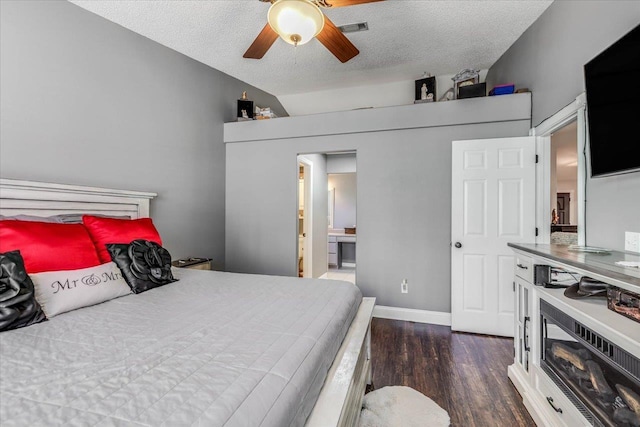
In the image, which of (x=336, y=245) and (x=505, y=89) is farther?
(x=336, y=245)

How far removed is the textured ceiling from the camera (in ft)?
8.87

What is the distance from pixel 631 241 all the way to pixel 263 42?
2803mm

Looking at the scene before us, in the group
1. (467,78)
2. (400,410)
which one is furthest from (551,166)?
(400,410)

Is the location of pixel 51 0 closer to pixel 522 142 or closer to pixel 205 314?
pixel 205 314

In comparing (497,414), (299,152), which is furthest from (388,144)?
(497,414)

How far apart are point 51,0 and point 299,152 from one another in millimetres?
2583

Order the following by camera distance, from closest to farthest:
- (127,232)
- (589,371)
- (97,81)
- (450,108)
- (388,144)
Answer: (589,371), (127,232), (97,81), (450,108), (388,144)

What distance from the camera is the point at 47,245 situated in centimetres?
167

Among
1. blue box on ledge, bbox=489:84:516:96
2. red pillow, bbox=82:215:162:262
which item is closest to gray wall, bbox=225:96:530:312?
blue box on ledge, bbox=489:84:516:96

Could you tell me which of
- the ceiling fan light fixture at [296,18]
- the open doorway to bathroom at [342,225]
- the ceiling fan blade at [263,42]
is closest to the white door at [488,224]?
the ceiling fan light fixture at [296,18]

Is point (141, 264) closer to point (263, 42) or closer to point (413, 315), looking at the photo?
point (263, 42)

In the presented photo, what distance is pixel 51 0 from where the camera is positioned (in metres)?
2.30

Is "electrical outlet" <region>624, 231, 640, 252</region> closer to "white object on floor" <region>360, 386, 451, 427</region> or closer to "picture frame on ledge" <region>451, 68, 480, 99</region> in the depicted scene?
"white object on floor" <region>360, 386, 451, 427</region>

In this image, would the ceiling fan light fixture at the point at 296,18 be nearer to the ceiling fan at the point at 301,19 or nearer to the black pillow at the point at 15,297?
the ceiling fan at the point at 301,19
